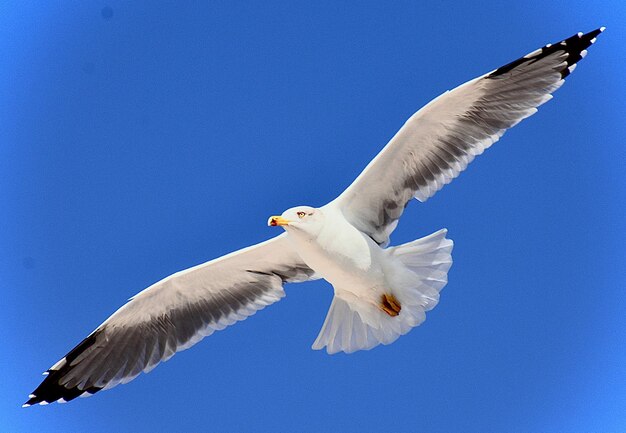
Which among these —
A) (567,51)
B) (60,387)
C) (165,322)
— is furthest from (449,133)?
(60,387)

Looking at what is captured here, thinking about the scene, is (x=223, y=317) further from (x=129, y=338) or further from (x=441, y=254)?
(x=441, y=254)

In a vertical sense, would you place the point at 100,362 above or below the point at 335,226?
above

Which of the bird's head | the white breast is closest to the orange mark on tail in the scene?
the white breast

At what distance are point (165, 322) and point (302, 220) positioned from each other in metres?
1.67

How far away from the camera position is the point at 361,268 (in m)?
7.57

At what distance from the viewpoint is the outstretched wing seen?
7.55m

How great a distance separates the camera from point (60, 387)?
8266 mm

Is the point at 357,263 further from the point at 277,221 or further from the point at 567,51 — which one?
the point at 567,51

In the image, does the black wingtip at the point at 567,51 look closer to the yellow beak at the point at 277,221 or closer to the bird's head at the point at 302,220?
the bird's head at the point at 302,220

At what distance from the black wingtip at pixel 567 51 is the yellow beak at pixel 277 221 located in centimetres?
188

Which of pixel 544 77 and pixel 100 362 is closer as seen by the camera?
pixel 544 77

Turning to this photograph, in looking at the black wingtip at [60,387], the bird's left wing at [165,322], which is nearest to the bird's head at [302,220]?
the bird's left wing at [165,322]

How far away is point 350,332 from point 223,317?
1.14 m

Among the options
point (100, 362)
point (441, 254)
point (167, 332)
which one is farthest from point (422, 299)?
point (100, 362)
